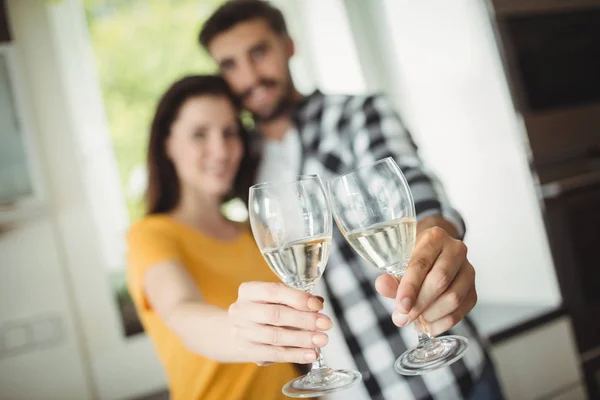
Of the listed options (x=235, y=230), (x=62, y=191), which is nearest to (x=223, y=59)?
(x=235, y=230)

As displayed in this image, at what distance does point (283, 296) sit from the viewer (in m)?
0.30

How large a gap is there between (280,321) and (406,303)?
81 mm

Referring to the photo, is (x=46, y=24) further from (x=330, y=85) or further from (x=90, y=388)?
(x=90, y=388)

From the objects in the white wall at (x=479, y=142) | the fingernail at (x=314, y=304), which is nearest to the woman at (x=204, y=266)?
the fingernail at (x=314, y=304)

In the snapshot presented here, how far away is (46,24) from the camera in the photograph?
34.4 inches

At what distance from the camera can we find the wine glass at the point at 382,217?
32cm

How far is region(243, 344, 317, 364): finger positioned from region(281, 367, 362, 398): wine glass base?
0.07 feet

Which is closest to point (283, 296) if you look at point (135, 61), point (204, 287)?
point (204, 287)

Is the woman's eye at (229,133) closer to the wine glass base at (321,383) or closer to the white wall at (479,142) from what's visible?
the wine glass base at (321,383)

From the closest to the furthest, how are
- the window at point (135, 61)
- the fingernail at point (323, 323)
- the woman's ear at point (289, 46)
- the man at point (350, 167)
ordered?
the fingernail at point (323, 323) < the man at point (350, 167) < the woman's ear at point (289, 46) < the window at point (135, 61)

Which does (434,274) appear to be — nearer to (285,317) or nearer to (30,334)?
(285,317)

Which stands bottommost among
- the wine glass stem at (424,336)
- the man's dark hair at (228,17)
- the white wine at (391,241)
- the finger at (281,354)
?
the wine glass stem at (424,336)

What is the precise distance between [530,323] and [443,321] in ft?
2.05

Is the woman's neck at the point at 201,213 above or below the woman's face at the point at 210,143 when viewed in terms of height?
below
